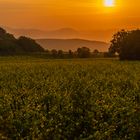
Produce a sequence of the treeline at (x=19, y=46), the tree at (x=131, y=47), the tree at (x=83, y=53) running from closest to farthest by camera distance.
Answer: the tree at (x=131, y=47), the tree at (x=83, y=53), the treeline at (x=19, y=46)

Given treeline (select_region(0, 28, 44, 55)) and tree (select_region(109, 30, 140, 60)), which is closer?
tree (select_region(109, 30, 140, 60))

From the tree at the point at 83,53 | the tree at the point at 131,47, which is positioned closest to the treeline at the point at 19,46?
the tree at the point at 83,53

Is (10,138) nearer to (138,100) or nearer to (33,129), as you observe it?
(33,129)

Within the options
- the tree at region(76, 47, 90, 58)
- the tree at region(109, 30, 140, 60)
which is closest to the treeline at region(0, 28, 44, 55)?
the tree at region(76, 47, 90, 58)

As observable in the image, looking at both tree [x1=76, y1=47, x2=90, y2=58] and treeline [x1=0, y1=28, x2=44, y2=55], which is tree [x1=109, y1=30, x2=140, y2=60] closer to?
tree [x1=76, y1=47, x2=90, y2=58]

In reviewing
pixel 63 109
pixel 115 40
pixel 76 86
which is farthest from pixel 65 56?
pixel 63 109

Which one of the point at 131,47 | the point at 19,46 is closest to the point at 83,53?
the point at 131,47

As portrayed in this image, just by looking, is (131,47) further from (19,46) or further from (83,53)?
(19,46)

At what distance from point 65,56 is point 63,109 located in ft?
261

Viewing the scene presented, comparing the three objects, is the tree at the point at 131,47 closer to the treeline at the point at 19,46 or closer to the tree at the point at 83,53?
the tree at the point at 83,53

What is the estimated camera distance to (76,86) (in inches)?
872

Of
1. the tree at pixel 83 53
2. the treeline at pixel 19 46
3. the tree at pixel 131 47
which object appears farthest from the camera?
the treeline at pixel 19 46

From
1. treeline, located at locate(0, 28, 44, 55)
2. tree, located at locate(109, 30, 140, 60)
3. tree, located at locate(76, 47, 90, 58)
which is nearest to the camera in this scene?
tree, located at locate(109, 30, 140, 60)

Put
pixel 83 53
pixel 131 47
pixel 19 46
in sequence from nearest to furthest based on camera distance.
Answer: pixel 131 47 → pixel 83 53 → pixel 19 46
